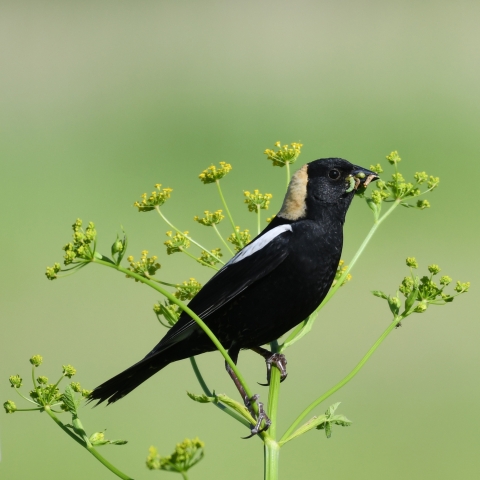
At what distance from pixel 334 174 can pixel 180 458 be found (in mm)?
1172

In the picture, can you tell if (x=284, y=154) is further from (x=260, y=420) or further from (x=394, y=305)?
(x=260, y=420)

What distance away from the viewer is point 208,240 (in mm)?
8859

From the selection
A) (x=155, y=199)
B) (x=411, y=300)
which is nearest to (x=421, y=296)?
(x=411, y=300)

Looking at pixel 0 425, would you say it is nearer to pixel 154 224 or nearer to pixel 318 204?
pixel 154 224

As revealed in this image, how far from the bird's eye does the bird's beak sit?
0.17 feet

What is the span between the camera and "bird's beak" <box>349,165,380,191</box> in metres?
1.91

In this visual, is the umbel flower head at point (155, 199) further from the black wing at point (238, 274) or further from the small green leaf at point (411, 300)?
the small green leaf at point (411, 300)

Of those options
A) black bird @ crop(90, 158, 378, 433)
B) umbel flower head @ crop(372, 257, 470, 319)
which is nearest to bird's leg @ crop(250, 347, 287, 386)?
black bird @ crop(90, 158, 378, 433)

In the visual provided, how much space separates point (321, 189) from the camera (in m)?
2.02

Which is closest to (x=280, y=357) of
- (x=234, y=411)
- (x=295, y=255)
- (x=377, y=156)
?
(x=295, y=255)

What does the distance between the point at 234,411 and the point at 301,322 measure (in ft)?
1.22

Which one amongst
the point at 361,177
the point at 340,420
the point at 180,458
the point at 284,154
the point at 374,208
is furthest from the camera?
the point at 361,177

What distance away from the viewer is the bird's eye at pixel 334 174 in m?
2.03

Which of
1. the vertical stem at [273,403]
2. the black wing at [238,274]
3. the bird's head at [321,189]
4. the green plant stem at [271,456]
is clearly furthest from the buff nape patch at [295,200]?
the green plant stem at [271,456]
